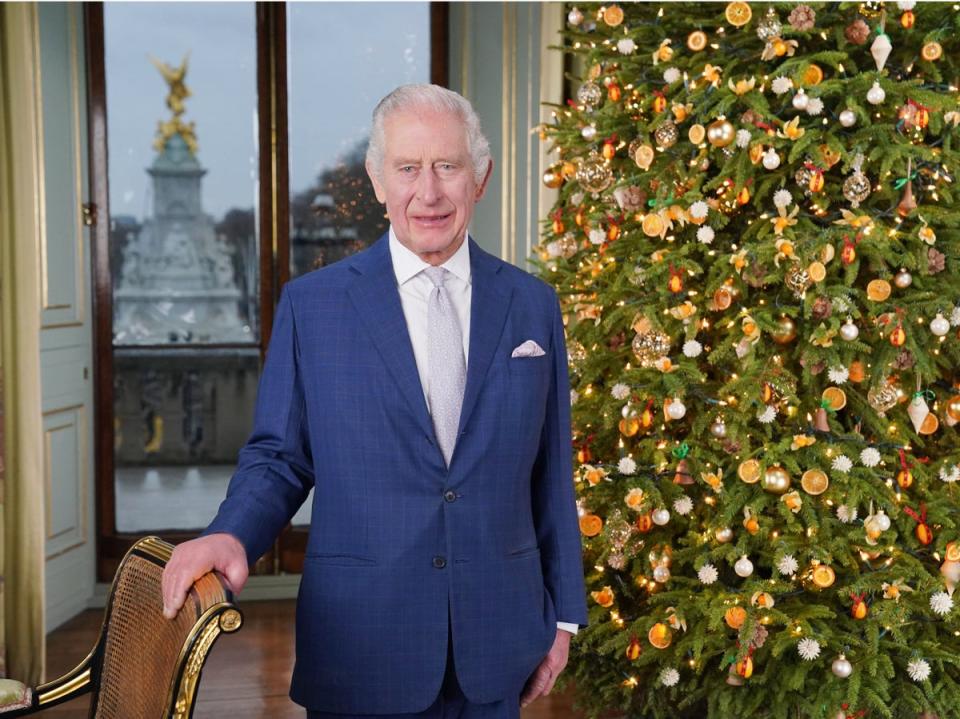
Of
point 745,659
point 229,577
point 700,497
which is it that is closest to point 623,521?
point 700,497

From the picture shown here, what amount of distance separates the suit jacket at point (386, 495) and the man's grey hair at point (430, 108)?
16 centimetres

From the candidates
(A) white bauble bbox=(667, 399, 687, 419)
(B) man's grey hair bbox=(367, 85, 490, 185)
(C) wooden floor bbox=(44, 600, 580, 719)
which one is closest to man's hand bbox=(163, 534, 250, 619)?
(B) man's grey hair bbox=(367, 85, 490, 185)

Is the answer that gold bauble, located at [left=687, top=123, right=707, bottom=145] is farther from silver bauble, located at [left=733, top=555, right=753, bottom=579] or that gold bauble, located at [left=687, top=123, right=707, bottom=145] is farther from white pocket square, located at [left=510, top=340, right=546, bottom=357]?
white pocket square, located at [left=510, top=340, right=546, bottom=357]

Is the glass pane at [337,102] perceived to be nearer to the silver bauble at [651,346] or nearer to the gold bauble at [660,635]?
the silver bauble at [651,346]

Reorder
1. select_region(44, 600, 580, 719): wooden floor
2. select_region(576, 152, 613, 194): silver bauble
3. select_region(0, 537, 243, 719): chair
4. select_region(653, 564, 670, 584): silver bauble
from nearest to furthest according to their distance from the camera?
select_region(0, 537, 243, 719): chair
select_region(653, 564, 670, 584): silver bauble
select_region(576, 152, 613, 194): silver bauble
select_region(44, 600, 580, 719): wooden floor

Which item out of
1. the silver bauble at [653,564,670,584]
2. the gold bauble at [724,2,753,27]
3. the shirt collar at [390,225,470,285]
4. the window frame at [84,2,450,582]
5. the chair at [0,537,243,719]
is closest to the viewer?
the chair at [0,537,243,719]

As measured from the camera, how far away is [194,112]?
201 inches

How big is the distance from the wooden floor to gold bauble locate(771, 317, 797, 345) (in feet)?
5.22

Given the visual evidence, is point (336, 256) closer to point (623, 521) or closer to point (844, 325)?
point (623, 521)

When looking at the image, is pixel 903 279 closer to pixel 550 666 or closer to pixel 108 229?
pixel 550 666

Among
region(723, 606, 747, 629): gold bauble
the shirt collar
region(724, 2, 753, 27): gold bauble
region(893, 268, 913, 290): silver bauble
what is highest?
region(724, 2, 753, 27): gold bauble

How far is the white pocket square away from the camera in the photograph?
1577mm

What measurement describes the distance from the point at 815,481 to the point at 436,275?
1.63 m

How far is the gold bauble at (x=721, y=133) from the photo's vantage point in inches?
114
